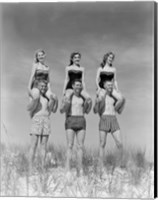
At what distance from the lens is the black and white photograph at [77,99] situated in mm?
5148

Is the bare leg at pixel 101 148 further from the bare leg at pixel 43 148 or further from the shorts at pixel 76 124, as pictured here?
the bare leg at pixel 43 148

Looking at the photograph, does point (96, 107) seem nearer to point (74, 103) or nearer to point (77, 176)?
point (74, 103)

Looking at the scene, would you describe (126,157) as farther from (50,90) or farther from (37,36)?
(37,36)

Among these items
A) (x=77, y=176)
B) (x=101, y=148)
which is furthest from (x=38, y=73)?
(x=77, y=176)

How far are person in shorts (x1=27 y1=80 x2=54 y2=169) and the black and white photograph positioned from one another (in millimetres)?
11

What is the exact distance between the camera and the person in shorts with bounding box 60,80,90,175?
5203 mm

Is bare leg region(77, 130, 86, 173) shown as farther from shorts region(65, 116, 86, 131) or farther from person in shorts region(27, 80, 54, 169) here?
person in shorts region(27, 80, 54, 169)

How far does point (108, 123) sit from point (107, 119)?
0.04m

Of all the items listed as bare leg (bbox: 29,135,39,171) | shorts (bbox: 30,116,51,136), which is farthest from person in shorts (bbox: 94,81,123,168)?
bare leg (bbox: 29,135,39,171)

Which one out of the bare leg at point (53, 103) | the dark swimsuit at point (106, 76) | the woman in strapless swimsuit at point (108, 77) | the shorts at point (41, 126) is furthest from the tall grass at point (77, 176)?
the dark swimsuit at point (106, 76)

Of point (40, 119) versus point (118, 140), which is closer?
point (118, 140)

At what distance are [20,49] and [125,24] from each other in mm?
1141

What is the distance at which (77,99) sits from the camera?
525 cm

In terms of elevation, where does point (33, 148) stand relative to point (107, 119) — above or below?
below
